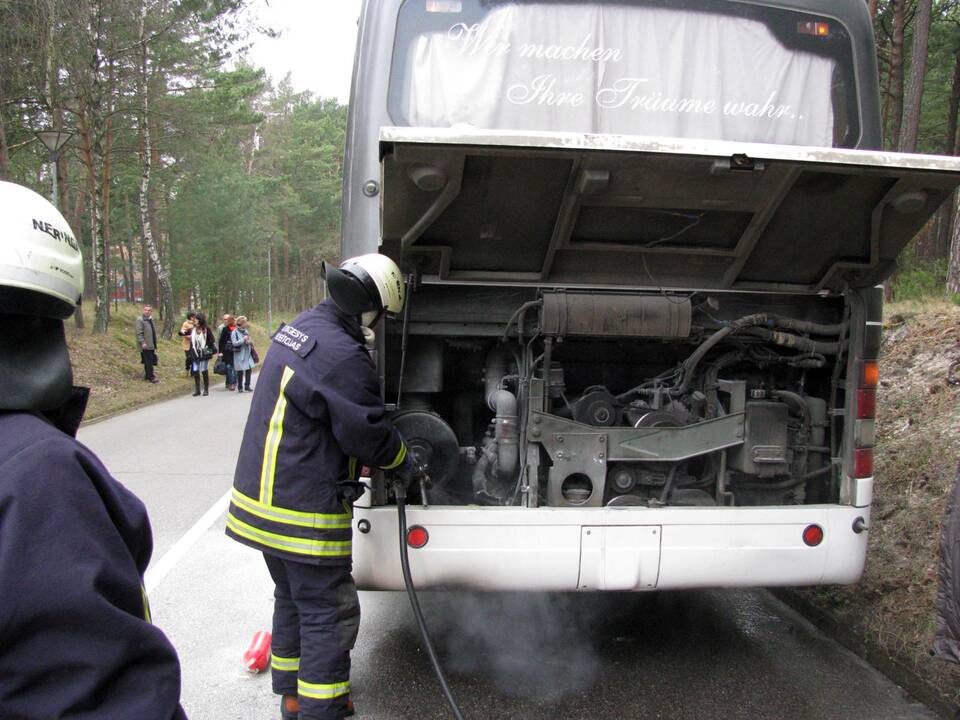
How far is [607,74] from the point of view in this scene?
4047 millimetres

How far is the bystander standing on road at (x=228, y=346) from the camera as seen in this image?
57.0 ft

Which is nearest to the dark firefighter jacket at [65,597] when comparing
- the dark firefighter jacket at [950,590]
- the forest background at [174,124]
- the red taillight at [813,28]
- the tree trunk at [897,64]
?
the dark firefighter jacket at [950,590]

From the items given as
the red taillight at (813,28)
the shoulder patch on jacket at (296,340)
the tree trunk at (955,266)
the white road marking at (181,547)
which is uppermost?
the red taillight at (813,28)

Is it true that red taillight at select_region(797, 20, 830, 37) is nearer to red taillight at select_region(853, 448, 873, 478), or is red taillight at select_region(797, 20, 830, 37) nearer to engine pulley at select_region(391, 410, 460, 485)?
red taillight at select_region(853, 448, 873, 478)

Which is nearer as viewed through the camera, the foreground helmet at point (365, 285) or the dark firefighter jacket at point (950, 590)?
the dark firefighter jacket at point (950, 590)

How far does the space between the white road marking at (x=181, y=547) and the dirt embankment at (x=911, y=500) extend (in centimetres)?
405

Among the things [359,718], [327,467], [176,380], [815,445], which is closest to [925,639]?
[815,445]

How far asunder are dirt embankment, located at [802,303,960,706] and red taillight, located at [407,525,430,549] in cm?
238

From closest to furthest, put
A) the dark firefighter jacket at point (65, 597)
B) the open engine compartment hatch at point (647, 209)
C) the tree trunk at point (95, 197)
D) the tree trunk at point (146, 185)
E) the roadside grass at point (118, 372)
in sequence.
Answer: the dark firefighter jacket at point (65, 597) < the open engine compartment hatch at point (647, 209) < the roadside grass at point (118, 372) < the tree trunk at point (95, 197) < the tree trunk at point (146, 185)

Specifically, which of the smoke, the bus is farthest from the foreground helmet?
the smoke

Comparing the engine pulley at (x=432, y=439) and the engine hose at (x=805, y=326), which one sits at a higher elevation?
the engine hose at (x=805, y=326)

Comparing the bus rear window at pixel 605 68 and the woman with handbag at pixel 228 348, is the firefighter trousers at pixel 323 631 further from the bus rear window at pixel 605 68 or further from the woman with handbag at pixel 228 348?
the woman with handbag at pixel 228 348

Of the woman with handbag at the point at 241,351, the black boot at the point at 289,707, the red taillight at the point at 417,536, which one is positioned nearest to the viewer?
the black boot at the point at 289,707

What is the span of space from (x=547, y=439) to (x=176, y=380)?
1726 cm
